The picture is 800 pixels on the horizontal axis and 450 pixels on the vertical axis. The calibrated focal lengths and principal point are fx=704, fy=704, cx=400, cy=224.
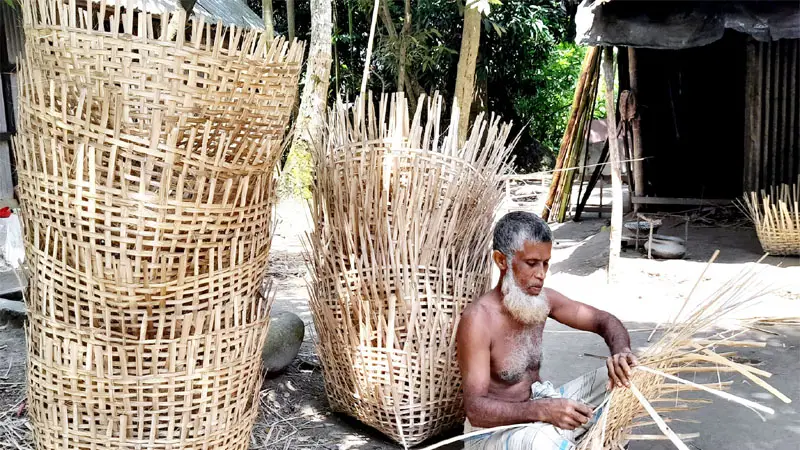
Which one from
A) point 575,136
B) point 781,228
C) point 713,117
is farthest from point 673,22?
point 713,117

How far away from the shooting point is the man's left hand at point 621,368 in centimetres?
230

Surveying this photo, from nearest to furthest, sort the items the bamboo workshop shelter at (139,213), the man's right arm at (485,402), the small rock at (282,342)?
the bamboo workshop shelter at (139,213)
the man's right arm at (485,402)
the small rock at (282,342)

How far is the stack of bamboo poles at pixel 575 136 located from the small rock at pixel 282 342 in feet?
16.5

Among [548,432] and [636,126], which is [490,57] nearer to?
[636,126]

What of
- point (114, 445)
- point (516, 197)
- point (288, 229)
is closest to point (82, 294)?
point (114, 445)

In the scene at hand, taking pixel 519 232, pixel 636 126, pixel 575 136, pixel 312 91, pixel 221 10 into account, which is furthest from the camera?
pixel 575 136

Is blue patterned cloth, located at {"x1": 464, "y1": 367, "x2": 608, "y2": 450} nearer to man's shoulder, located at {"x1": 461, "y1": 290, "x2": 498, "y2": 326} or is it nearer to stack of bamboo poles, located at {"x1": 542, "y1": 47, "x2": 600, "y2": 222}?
man's shoulder, located at {"x1": 461, "y1": 290, "x2": 498, "y2": 326}

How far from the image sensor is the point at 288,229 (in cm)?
810

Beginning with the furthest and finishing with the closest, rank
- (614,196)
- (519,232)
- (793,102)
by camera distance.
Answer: (793,102) < (614,196) < (519,232)

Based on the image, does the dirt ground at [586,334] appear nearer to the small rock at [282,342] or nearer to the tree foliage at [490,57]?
the small rock at [282,342]

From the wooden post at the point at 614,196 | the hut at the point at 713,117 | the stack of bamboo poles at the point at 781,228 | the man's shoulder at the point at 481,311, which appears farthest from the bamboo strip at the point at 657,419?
the hut at the point at 713,117

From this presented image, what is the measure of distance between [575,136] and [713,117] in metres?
1.81

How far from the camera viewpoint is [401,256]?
3.10 m

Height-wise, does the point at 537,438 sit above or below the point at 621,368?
below
